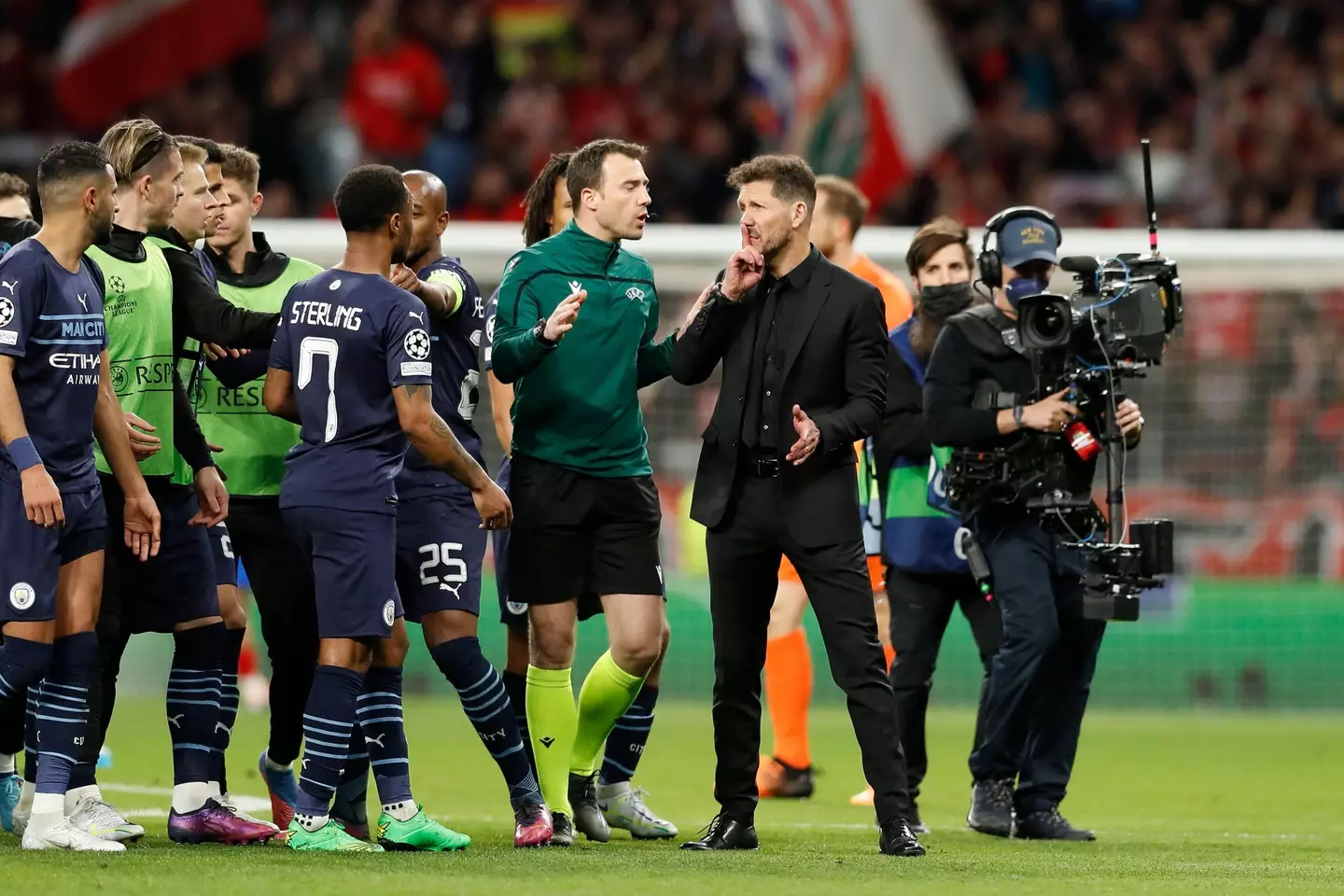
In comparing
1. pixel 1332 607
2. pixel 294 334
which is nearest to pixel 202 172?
pixel 294 334

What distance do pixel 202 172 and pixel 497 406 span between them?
170 cm

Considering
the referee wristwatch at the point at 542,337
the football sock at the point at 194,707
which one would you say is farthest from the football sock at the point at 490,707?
the referee wristwatch at the point at 542,337

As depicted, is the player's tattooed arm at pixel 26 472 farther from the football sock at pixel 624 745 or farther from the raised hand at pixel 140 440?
the football sock at pixel 624 745

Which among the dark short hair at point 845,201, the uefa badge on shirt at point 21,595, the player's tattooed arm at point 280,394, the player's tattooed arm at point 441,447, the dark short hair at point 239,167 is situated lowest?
the uefa badge on shirt at point 21,595

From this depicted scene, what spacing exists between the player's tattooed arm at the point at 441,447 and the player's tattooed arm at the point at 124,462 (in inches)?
32.5

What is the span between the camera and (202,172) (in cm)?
686

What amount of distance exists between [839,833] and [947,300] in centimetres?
217

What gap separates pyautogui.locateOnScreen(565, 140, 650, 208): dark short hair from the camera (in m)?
6.84

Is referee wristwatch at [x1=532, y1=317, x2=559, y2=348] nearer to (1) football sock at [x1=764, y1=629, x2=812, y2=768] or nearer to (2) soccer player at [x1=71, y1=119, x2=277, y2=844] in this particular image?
(2) soccer player at [x1=71, y1=119, x2=277, y2=844]

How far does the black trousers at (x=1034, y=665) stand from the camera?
7.45 meters

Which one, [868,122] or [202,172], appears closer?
[202,172]

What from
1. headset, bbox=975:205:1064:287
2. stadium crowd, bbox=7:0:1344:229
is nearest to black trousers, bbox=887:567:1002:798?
headset, bbox=975:205:1064:287

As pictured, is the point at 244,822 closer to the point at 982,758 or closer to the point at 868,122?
the point at 982,758

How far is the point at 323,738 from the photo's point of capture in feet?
20.5
